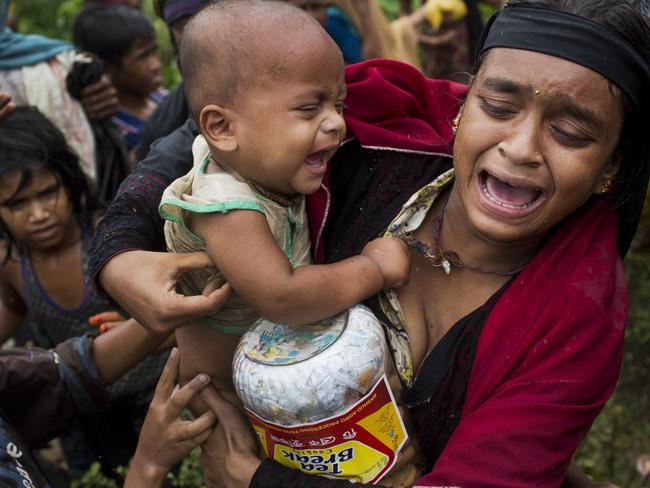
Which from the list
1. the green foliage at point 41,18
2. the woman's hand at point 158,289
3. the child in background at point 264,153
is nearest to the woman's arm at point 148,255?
the woman's hand at point 158,289

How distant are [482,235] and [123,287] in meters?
0.86

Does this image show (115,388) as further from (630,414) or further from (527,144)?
(630,414)

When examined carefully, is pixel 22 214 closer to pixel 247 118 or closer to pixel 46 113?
pixel 46 113

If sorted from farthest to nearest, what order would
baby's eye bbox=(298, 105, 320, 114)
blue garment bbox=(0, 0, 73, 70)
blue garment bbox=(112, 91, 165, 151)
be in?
blue garment bbox=(112, 91, 165, 151)
blue garment bbox=(0, 0, 73, 70)
baby's eye bbox=(298, 105, 320, 114)

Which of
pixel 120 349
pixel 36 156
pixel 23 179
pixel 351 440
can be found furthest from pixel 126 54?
pixel 351 440

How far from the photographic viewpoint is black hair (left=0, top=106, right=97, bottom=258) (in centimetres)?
358

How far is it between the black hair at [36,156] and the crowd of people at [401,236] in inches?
49.2

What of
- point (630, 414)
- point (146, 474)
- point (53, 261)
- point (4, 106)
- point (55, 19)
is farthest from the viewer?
point (55, 19)

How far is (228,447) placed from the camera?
220 cm

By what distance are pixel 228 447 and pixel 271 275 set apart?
568mm

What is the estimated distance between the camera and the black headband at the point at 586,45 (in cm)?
185

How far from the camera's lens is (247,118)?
1.95 m

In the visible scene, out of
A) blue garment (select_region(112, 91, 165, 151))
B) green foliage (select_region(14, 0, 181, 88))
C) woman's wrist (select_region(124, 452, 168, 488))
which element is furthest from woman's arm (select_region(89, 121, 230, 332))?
green foliage (select_region(14, 0, 181, 88))

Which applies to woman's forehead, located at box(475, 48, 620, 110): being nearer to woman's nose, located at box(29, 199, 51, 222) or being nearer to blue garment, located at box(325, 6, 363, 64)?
woman's nose, located at box(29, 199, 51, 222)
